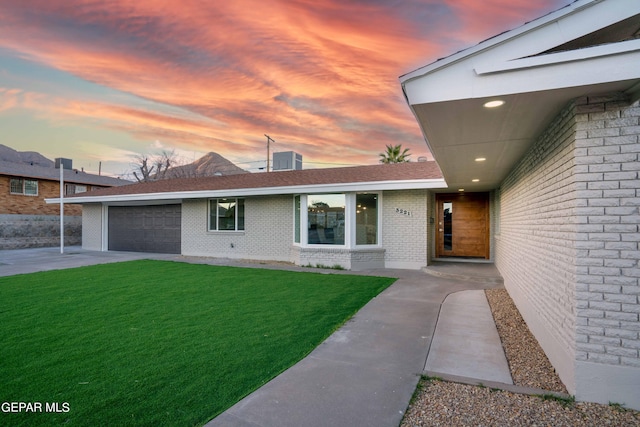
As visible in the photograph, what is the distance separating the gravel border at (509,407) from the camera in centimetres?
245

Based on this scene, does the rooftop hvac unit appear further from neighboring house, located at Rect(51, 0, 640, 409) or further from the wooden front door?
neighboring house, located at Rect(51, 0, 640, 409)

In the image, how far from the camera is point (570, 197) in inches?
116

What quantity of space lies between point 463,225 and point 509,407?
410 inches

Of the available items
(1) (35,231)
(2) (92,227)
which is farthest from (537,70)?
(1) (35,231)

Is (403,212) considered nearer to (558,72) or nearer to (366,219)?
(366,219)

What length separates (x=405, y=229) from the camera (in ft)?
34.7

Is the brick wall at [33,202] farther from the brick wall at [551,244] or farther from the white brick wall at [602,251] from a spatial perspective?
the white brick wall at [602,251]

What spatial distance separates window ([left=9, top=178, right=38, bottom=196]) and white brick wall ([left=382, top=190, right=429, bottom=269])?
22.0 meters

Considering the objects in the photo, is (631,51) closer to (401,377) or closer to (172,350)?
(401,377)

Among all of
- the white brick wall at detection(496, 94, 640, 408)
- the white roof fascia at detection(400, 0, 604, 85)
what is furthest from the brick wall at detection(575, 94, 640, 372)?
the white roof fascia at detection(400, 0, 604, 85)

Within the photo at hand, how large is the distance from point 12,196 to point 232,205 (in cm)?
1552

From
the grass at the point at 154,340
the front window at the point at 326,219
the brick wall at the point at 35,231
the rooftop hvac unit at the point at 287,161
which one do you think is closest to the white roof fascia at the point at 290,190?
the front window at the point at 326,219

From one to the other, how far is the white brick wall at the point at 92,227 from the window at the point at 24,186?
5498mm

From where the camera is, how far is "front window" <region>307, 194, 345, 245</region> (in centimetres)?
1061
